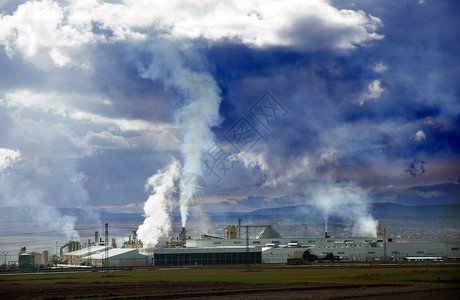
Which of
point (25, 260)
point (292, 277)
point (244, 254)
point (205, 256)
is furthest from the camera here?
point (25, 260)

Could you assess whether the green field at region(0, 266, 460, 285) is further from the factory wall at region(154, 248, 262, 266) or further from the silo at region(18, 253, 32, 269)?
the silo at region(18, 253, 32, 269)

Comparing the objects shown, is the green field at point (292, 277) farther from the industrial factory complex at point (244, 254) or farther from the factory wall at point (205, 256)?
the factory wall at point (205, 256)

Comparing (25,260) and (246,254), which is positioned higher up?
(246,254)

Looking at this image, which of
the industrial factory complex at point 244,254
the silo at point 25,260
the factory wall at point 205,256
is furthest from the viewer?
the silo at point 25,260

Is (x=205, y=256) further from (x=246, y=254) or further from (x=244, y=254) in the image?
(x=246, y=254)

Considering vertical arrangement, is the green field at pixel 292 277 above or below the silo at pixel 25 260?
above

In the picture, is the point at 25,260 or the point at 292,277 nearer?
the point at 292,277

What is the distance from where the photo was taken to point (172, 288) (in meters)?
76.9

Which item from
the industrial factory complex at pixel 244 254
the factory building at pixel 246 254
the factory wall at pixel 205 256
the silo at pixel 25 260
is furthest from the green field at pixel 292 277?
the silo at pixel 25 260

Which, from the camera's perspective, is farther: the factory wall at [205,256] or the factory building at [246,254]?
the factory building at [246,254]

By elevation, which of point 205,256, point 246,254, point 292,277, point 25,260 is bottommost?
point 25,260

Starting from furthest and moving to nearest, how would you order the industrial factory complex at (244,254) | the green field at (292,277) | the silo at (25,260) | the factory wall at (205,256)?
the silo at (25,260) → the industrial factory complex at (244,254) → the factory wall at (205,256) → the green field at (292,277)

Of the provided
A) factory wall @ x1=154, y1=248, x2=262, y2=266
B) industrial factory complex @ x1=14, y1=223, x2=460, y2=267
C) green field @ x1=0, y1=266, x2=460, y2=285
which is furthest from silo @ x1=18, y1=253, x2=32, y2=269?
green field @ x1=0, y1=266, x2=460, y2=285

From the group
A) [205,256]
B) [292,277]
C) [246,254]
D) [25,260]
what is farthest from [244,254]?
[292,277]
